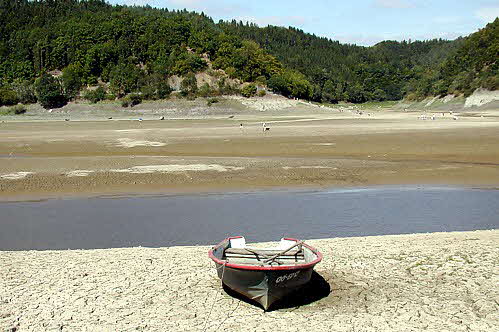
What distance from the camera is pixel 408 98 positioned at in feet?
549

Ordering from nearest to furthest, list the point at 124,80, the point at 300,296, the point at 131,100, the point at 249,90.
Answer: the point at 300,296
the point at 131,100
the point at 249,90
the point at 124,80

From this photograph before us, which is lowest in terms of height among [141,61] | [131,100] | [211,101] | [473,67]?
[131,100]

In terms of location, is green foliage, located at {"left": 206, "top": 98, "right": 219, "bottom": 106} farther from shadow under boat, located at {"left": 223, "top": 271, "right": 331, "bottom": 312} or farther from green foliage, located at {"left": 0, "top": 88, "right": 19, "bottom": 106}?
shadow under boat, located at {"left": 223, "top": 271, "right": 331, "bottom": 312}

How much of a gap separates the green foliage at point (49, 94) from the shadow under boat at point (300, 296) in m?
116

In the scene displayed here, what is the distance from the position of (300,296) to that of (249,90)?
373ft

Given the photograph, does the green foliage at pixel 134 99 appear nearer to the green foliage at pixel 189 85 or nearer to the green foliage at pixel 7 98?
the green foliage at pixel 189 85

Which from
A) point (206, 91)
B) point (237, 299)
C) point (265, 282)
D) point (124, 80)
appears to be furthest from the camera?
point (124, 80)

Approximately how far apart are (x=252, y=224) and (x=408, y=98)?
159613mm

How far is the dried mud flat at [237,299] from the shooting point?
30.0ft

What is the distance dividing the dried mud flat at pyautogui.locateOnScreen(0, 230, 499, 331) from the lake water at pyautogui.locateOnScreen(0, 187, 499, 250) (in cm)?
221

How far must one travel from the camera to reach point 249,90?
122438 mm

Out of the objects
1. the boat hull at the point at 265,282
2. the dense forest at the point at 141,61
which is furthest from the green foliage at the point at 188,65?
the boat hull at the point at 265,282

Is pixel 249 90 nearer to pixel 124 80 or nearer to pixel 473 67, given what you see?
pixel 124 80

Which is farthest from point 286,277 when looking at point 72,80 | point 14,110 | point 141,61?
point 141,61
